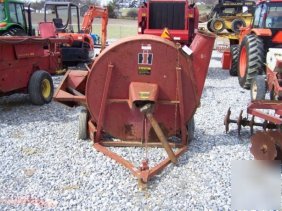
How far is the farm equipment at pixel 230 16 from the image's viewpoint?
13.1m

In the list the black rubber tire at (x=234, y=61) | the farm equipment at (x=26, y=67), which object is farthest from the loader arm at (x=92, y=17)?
the farm equipment at (x=26, y=67)

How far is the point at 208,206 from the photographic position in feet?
10.9

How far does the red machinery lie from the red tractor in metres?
1.57

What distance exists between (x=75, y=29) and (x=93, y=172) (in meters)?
11.4

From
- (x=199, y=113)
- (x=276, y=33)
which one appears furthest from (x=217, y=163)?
(x=276, y=33)

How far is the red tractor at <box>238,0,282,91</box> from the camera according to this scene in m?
7.71

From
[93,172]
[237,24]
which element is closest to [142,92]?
[93,172]

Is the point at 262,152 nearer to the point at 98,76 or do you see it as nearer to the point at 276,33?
the point at 98,76

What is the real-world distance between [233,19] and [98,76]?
1078 cm

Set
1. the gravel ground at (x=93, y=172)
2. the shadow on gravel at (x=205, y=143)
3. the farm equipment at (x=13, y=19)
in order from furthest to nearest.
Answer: the farm equipment at (x=13, y=19) < the shadow on gravel at (x=205, y=143) < the gravel ground at (x=93, y=172)

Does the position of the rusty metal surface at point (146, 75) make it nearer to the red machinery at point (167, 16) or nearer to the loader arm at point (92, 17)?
the red machinery at point (167, 16)

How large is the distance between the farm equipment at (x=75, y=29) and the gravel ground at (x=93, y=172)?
5.62 metres

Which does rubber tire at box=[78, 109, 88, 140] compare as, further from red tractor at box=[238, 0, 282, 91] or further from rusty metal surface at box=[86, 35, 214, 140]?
red tractor at box=[238, 0, 282, 91]

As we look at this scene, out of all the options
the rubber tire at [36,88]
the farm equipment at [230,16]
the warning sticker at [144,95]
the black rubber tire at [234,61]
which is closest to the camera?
the warning sticker at [144,95]
